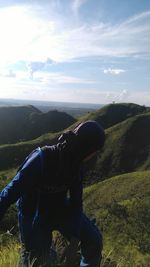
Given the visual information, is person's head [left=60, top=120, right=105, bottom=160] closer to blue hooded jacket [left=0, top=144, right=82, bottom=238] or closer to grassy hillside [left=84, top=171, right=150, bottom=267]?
blue hooded jacket [left=0, top=144, right=82, bottom=238]

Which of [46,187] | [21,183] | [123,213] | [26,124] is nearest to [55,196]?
[46,187]

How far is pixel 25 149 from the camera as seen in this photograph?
4500 inches

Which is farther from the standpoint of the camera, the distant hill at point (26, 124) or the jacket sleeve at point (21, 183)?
the distant hill at point (26, 124)

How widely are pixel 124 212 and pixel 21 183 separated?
4820cm

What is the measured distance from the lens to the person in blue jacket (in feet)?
20.9

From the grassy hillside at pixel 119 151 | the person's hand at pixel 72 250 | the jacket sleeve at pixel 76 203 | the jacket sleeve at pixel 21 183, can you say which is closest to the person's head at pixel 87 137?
the jacket sleeve at pixel 21 183

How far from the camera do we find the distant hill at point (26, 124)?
171 meters

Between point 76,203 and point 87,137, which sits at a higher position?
point 87,137

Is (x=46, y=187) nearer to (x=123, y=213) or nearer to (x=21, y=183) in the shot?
(x=21, y=183)

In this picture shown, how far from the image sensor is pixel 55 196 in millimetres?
6863

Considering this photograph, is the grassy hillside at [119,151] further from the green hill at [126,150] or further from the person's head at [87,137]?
the person's head at [87,137]

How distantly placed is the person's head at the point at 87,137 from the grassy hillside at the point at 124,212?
2566 centimetres

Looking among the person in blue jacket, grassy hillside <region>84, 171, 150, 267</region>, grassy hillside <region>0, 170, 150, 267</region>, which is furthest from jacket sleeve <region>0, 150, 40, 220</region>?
grassy hillside <region>84, 171, 150, 267</region>

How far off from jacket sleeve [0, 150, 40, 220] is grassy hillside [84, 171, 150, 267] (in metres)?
25.7
